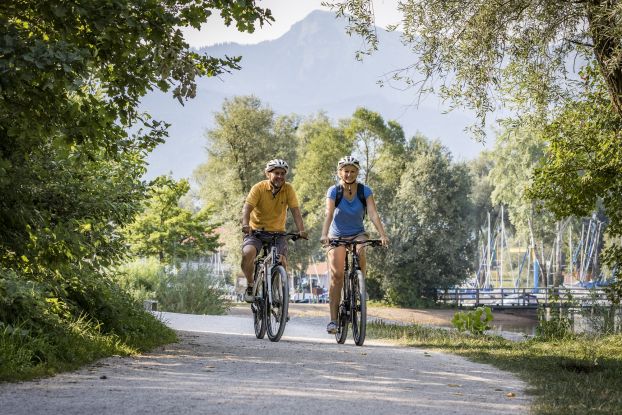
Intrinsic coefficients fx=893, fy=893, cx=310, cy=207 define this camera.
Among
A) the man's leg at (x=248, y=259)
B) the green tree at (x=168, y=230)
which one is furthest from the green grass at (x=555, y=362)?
the green tree at (x=168, y=230)

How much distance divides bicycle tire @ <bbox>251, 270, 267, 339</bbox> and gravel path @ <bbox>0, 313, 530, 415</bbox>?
128 centimetres

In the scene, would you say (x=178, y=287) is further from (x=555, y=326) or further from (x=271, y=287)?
(x=271, y=287)

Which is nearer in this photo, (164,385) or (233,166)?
(164,385)

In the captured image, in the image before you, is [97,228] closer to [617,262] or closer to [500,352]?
[500,352]

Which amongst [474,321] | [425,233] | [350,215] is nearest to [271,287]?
[350,215]

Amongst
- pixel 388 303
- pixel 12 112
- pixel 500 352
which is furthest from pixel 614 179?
pixel 388 303

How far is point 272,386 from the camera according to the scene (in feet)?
21.9

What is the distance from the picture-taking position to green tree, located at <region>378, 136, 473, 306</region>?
5241 centimetres

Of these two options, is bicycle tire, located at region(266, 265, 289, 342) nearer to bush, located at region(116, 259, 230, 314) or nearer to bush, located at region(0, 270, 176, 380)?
bush, located at region(0, 270, 176, 380)

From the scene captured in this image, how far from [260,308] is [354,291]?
1472 millimetres

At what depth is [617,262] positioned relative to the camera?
44.8ft

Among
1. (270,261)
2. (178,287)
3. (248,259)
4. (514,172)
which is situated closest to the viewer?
(270,261)

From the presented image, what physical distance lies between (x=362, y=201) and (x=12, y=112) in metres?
4.63

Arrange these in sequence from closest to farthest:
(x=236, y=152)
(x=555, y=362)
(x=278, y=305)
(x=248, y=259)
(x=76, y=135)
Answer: (x=76, y=135), (x=555, y=362), (x=278, y=305), (x=248, y=259), (x=236, y=152)
